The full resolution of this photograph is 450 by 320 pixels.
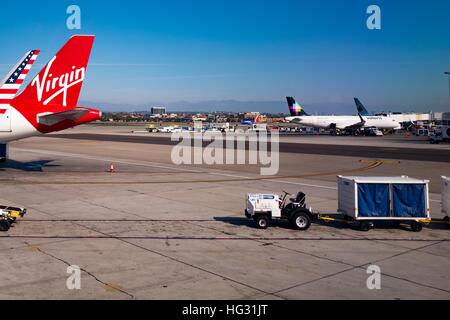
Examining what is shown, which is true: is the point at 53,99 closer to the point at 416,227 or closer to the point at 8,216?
the point at 8,216

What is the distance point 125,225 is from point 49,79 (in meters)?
18.4

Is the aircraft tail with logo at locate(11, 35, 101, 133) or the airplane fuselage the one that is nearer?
the aircraft tail with logo at locate(11, 35, 101, 133)

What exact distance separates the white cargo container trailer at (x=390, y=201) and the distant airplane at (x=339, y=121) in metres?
91.1

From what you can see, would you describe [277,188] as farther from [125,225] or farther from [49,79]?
[49,79]

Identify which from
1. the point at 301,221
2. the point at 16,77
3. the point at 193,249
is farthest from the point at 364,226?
the point at 16,77

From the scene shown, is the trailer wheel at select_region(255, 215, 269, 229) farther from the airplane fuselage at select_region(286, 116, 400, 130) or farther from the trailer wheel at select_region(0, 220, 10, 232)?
the airplane fuselage at select_region(286, 116, 400, 130)

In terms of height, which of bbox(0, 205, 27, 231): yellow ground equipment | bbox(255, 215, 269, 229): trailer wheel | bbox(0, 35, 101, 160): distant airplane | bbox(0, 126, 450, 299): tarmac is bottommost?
bbox(0, 126, 450, 299): tarmac

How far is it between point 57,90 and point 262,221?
2143cm

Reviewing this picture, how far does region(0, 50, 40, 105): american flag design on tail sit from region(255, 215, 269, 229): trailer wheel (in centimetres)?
2517

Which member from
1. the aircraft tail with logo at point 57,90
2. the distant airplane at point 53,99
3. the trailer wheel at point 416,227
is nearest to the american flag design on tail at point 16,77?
the distant airplane at point 53,99

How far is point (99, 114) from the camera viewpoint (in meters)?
32.8

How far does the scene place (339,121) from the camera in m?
110

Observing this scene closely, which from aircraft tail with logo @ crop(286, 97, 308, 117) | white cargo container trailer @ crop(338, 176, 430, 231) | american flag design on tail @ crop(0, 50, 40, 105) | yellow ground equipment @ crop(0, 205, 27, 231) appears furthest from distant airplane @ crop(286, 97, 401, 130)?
yellow ground equipment @ crop(0, 205, 27, 231)

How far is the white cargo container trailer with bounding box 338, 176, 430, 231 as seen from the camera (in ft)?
58.6
